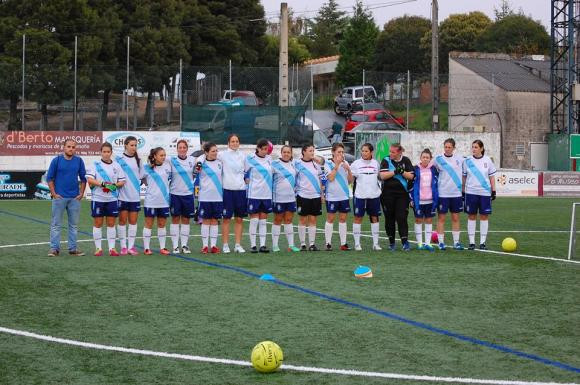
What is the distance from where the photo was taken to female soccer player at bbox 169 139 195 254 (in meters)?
16.0

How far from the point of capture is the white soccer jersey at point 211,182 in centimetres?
1592

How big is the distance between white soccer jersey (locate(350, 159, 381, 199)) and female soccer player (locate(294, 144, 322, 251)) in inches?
25.9

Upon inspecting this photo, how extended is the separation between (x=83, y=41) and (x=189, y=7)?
13.2 m

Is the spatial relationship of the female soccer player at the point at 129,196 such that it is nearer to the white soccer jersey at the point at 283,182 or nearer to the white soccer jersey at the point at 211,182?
the white soccer jersey at the point at 211,182

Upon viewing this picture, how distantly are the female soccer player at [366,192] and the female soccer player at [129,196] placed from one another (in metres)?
3.74

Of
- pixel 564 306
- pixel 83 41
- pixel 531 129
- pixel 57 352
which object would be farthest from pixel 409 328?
pixel 531 129

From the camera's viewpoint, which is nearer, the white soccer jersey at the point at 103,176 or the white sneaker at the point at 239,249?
the white soccer jersey at the point at 103,176

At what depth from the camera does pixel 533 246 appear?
17.4 meters

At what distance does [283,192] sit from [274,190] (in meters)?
0.19

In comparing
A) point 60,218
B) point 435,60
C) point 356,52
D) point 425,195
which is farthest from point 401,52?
point 60,218

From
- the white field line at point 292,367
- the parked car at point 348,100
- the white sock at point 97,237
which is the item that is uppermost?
the parked car at point 348,100

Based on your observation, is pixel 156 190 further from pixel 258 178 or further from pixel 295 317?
pixel 295 317

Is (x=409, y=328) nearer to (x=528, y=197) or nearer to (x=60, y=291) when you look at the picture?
(x=60, y=291)

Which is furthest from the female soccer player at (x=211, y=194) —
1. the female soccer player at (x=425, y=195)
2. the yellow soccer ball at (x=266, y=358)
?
the yellow soccer ball at (x=266, y=358)
